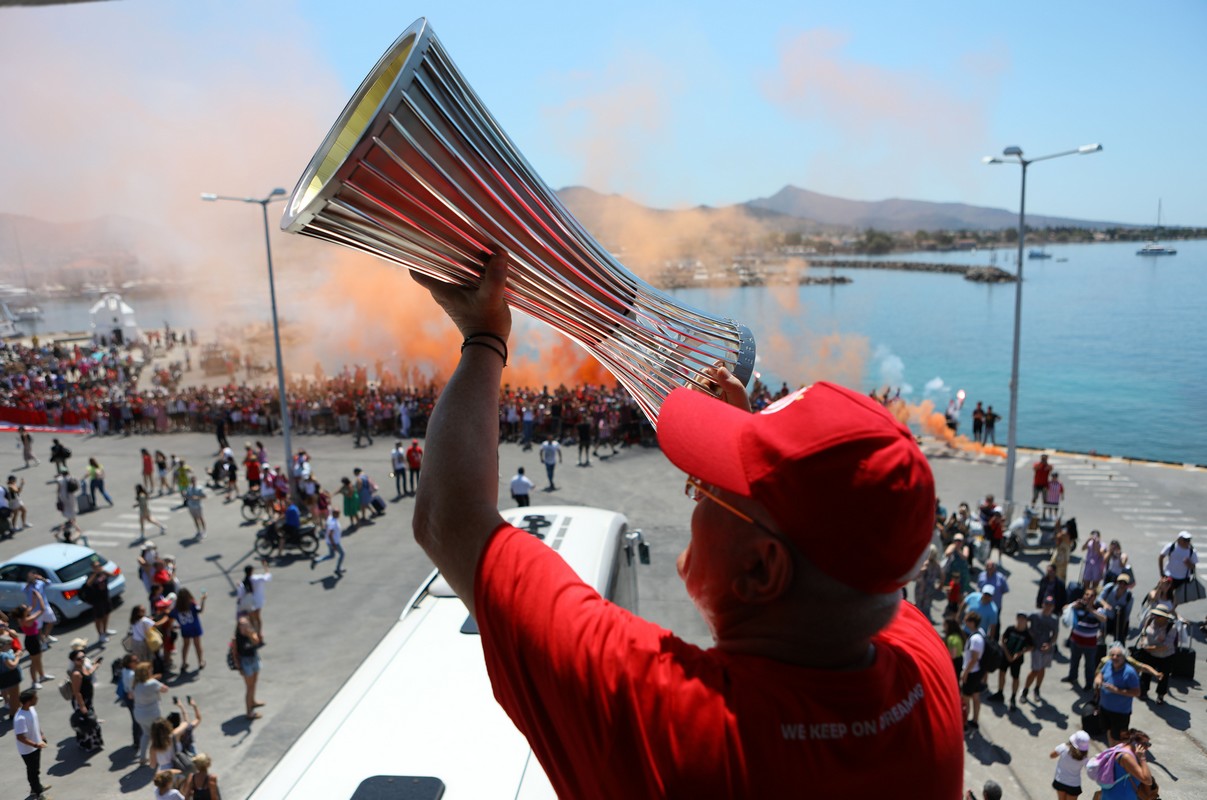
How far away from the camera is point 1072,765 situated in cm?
794

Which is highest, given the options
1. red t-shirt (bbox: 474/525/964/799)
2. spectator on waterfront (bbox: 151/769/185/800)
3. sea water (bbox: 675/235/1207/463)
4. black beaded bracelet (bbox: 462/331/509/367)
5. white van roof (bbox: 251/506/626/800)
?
black beaded bracelet (bbox: 462/331/509/367)

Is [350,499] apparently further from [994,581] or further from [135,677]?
[994,581]

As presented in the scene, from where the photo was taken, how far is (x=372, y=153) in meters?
1.51

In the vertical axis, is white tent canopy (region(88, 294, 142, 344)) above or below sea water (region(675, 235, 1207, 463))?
above

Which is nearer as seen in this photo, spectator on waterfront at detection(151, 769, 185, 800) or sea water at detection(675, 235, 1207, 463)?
spectator on waterfront at detection(151, 769, 185, 800)

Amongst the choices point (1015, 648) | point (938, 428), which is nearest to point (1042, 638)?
point (1015, 648)

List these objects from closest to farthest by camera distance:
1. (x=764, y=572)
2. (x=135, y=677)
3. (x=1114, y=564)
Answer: (x=764, y=572), (x=135, y=677), (x=1114, y=564)

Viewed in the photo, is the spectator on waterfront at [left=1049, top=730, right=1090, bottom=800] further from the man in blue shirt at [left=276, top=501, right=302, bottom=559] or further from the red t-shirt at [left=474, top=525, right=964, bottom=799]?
the man in blue shirt at [left=276, top=501, right=302, bottom=559]

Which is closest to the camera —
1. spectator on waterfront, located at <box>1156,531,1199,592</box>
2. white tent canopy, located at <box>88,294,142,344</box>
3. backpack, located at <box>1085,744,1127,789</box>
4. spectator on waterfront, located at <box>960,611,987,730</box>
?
backpack, located at <box>1085,744,1127,789</box>

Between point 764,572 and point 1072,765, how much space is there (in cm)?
888

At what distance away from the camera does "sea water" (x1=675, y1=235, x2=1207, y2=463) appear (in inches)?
1860

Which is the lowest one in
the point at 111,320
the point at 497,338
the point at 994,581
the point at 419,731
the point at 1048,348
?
the point at 1048,348

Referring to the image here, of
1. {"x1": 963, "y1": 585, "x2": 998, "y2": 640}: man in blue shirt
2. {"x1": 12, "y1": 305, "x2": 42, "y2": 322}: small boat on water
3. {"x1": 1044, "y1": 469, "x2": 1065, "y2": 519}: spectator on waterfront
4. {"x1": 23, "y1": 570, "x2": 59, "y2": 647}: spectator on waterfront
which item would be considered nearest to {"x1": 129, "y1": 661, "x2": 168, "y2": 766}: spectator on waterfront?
{"x1": 23, "y1": 570, "x2": 59, "y2": 647}: spectator on waterfront

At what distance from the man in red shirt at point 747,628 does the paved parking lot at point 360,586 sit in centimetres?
467
